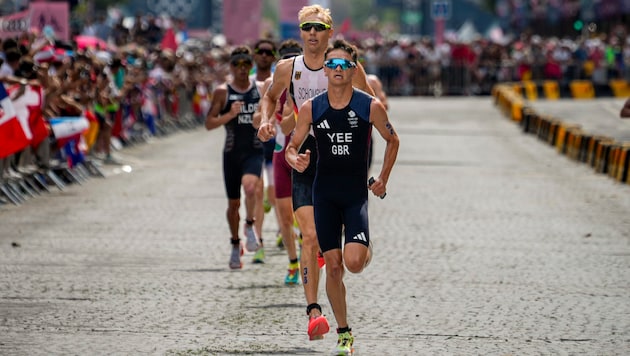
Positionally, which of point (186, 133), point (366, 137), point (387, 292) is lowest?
point (186, 133)

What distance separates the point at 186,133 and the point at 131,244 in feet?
59.1

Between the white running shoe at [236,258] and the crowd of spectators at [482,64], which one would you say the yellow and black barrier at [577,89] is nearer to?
the crowd of spectators at [482,64]

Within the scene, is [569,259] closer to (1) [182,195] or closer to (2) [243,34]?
(1) [182,195]

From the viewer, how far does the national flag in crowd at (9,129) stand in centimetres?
1703

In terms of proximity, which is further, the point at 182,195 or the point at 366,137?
the point at 182,195

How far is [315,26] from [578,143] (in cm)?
1609

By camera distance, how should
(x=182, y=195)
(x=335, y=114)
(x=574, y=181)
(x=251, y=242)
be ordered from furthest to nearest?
(x=574, y=181)
(x=182, y=195)
(x=251, y=242)
(x=335, y=114)

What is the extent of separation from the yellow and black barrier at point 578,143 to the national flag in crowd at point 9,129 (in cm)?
906

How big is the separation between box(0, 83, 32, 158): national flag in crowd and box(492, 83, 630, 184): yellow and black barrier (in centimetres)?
906

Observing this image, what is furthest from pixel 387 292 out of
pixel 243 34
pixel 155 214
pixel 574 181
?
pixel 243 34

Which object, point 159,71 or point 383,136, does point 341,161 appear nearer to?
point 383,136

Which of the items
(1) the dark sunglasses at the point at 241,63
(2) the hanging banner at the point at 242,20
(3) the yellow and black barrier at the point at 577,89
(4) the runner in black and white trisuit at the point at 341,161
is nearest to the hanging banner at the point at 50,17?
(1) the dark sunglasses at the point at 241,63

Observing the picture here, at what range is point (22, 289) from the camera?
1123 cm

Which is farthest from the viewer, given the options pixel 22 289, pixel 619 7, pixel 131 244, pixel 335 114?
pixel 619 7
